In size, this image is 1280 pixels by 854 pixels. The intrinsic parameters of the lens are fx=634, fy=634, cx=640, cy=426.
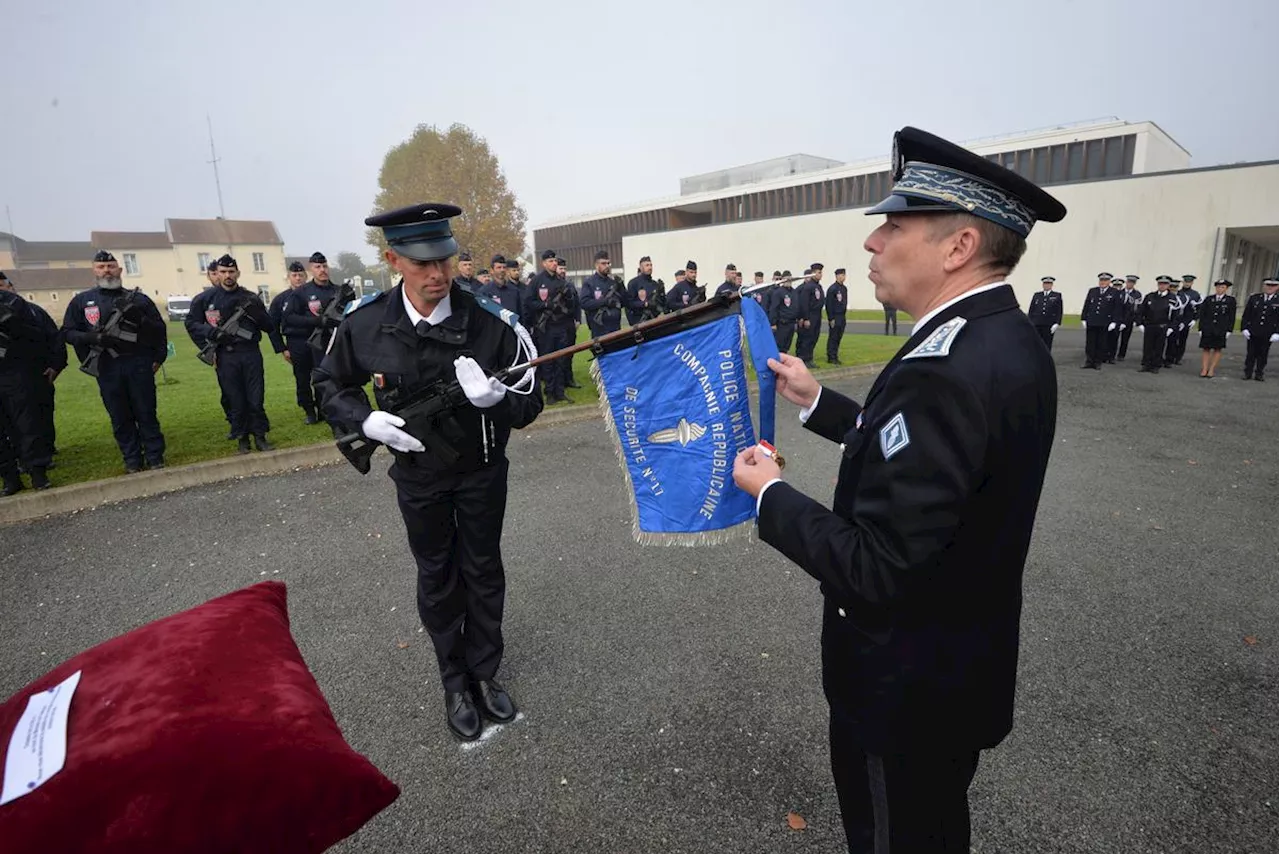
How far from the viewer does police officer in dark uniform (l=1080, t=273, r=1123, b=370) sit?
1371 cm

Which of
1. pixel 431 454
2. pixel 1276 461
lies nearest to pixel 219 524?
pixel 431 454

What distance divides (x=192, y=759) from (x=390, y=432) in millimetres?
1877

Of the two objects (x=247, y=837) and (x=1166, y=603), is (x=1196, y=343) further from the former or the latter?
(x=247, y=837)

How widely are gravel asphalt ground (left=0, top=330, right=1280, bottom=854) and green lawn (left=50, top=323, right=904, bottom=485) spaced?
54.7 inches

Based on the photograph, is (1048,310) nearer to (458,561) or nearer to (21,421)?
(458,561)

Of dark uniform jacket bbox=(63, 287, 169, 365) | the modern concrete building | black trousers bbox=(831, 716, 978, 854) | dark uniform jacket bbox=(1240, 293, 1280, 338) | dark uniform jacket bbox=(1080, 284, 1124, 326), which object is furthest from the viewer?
the modern concrete building

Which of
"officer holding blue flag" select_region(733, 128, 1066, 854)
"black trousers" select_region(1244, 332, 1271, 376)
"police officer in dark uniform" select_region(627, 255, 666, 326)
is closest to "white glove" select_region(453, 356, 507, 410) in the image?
"officer holding blue flag" select_region(733, 128, 1066, 854)

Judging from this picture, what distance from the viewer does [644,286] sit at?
1267 centimetres

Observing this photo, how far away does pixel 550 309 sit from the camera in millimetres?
11109

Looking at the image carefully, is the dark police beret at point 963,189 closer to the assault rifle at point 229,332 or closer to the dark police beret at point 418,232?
the dark police beret at point 418,232

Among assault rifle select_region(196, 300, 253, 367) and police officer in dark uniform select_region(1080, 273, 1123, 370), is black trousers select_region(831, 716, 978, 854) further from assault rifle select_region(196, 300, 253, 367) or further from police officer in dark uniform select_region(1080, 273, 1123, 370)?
police officer in dark uniform select_region(1080, 273, 1123, 370)

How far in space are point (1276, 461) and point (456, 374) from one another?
8.82 meters

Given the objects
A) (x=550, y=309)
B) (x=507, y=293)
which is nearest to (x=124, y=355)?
(x=507, y=293)

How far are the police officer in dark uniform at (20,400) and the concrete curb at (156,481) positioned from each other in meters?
0.37
